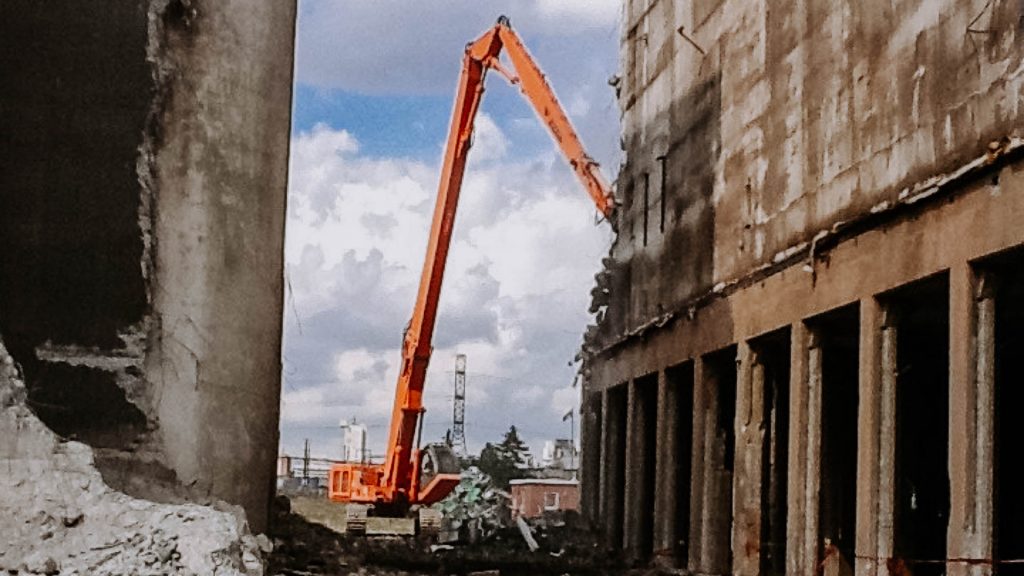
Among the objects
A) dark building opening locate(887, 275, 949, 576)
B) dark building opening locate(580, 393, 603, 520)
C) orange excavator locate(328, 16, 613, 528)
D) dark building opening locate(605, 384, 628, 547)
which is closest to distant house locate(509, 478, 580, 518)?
dark building opening locate(580, 393, 603, 520)

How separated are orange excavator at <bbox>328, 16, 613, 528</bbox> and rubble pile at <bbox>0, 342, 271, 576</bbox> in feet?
58.1

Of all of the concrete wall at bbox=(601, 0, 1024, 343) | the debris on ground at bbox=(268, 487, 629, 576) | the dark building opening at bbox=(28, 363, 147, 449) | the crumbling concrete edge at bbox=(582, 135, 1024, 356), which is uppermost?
the concrete wall at bbox=(601, 0, 1024, 343)

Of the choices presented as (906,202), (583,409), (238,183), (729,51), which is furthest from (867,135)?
(583,409)

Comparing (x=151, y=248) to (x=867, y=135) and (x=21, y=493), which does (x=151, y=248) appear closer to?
(x=21, y=493)

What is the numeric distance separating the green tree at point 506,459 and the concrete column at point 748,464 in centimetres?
4522

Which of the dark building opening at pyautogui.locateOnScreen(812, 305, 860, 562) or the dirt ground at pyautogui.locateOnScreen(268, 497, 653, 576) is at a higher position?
the dark building opening at pyautogui.locateOnScreen(812, 305, 860, 562)

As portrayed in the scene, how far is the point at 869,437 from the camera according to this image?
1745 cm

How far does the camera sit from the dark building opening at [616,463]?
32.2 metres

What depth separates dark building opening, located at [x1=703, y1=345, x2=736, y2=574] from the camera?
2441cm

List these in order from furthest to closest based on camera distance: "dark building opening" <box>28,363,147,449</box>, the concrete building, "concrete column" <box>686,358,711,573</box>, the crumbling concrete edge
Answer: "concrete column" <box>686,358,711,573</box>
the concrete building
the crumbling concrete edge
"dark building opening" <box>28,363,147,449</box>

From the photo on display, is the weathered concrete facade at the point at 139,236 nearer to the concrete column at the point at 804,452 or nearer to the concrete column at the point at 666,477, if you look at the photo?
the concrete column at the point at 804,452

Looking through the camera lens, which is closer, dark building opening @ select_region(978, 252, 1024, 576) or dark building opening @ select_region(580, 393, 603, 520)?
dark building opening @ select_region(978, 252, 1024, 576)

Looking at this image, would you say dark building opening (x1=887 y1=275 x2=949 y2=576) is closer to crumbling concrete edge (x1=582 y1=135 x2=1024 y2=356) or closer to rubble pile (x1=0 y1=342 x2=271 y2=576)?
crumbling concrete edge (x1=582 y1=135 x2=1024 y2=356)

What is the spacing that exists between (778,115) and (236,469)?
41.0ft
